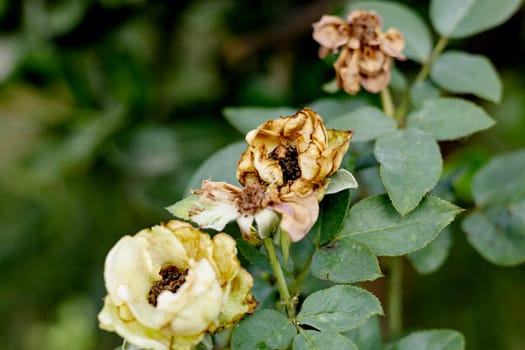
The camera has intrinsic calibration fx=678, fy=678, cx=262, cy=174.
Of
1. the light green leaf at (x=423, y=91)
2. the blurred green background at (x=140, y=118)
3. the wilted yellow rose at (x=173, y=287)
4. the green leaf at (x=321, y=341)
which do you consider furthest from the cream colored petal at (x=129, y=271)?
the blurred green background at (x=140, y=118)

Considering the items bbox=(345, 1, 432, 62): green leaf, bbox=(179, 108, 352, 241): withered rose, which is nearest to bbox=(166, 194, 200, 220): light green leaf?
bbox=(179, 108, 352, 241): withered rose

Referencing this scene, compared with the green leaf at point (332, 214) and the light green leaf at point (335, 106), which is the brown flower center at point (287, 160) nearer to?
the green leaf at point (332, 214)

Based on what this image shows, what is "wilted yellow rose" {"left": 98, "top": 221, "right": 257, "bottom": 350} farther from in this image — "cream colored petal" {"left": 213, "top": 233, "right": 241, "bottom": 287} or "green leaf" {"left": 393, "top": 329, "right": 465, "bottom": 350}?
"green leaf" {"left": 393, "top": 329, "right": 465, "bottom": 350}

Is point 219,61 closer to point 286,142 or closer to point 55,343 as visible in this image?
point 55,343

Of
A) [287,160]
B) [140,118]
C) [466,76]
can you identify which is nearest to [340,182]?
[287,160]

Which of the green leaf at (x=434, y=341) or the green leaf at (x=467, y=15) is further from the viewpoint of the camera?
the green leaf at (x=467, y=15)
